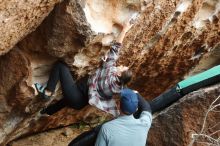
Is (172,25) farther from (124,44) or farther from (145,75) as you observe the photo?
(145,75)

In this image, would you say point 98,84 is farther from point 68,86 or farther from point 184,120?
point 184,120

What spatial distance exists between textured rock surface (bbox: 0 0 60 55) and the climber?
0.78 metres

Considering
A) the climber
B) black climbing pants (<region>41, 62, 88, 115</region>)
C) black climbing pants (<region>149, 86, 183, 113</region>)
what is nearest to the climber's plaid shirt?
the climber

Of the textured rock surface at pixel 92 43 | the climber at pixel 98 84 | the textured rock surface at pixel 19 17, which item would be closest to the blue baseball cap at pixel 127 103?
the climber at pixel 98 84

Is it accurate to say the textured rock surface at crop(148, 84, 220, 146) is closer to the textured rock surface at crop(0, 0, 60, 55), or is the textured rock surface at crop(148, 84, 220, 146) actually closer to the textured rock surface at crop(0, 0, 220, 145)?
the textured rock surface at crop(0, 0, 220, 145)

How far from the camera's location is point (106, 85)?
673cm

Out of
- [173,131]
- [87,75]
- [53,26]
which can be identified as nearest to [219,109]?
[173,131]

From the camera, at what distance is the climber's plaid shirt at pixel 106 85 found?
671cm

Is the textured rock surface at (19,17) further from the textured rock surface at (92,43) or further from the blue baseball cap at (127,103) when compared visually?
the blue baseball cap at (127,103)

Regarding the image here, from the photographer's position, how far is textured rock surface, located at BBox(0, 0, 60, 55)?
18.0 feet

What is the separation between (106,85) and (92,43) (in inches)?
21.8

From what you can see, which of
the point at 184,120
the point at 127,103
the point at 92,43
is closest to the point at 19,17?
the point at 92,43

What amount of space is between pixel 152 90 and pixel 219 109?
2523mm

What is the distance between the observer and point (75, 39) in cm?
646
